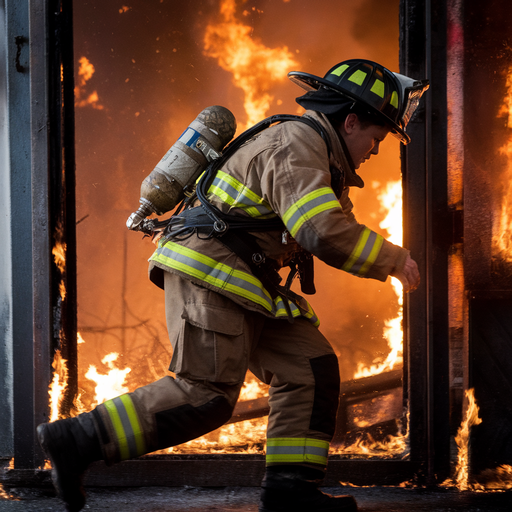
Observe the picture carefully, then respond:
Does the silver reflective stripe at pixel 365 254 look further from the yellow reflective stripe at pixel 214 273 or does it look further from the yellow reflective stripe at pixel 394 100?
the yellow reflective stripe at pixel 394 100

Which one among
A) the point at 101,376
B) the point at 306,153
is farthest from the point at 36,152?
the point at 306,153

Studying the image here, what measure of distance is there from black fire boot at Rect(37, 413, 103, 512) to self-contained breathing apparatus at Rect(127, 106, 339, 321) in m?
0.75

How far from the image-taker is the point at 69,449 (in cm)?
160

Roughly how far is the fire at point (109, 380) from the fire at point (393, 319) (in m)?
1.38

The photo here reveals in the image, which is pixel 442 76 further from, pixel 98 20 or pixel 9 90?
pixel 9 90

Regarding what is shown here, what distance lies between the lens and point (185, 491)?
2400 millimetres

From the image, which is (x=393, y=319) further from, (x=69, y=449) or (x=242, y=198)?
(x=69, y=449)

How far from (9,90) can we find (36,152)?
1.25 feet

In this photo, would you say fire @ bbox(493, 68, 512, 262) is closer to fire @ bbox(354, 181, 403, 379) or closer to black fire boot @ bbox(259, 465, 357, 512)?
fire @ bbox(354, 181, 403, 379)

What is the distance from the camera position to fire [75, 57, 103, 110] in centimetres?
278

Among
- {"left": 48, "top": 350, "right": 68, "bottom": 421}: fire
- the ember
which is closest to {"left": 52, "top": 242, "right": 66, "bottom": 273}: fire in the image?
the ember

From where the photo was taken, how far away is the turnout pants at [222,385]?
1.66m

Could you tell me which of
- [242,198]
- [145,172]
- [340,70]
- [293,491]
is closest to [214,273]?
[242,198]

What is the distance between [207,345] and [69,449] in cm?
57
